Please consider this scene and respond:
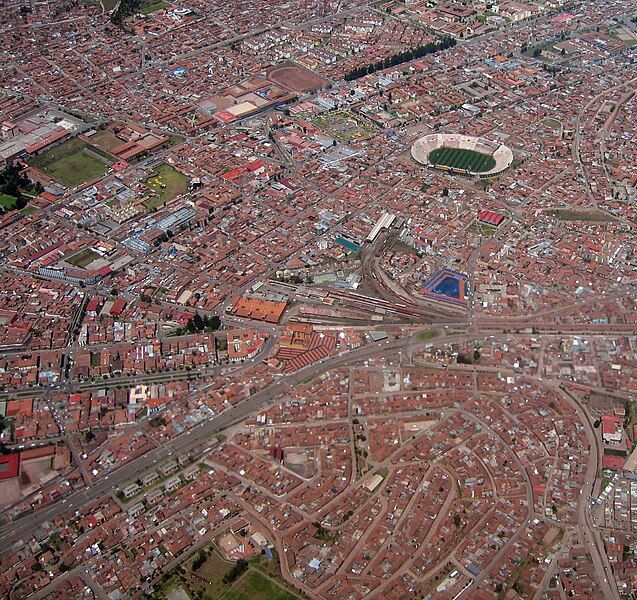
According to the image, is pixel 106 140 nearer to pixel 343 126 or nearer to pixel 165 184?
pixel 165 184

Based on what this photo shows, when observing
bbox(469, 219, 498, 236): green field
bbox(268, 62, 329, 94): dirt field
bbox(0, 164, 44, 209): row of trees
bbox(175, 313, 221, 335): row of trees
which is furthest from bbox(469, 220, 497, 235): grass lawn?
bbox(0, 164, 44, 209): row of trees

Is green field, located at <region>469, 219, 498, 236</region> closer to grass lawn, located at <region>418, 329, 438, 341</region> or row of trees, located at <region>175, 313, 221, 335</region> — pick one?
grass lawn, located at <region>418, 329, 438, 341</region>

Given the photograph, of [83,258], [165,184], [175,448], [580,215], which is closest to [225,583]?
[175,448]

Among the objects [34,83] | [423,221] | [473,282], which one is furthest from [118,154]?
[473,282]

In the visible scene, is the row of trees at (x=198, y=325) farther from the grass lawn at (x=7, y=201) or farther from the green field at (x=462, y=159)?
the green field at (x=462, y=159)

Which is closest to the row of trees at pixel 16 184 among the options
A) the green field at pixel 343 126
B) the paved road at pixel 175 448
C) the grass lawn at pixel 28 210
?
the grass lawn at pixel 28 210

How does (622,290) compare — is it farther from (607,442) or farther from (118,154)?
(118,154)
